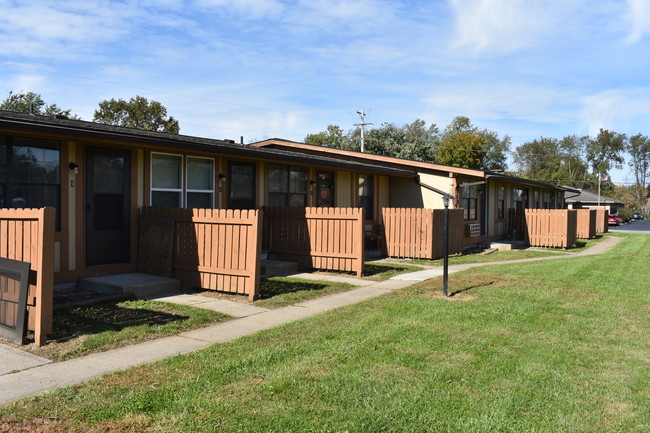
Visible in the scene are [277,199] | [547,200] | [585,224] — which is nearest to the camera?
[277,199]

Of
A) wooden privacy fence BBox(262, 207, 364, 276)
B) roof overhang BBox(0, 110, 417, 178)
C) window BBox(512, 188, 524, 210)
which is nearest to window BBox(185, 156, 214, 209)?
roof overhang BBox(0, 110, 417, 178)

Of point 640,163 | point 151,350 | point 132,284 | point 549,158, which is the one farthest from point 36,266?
point 640,163

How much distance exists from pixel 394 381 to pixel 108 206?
22.7 ft

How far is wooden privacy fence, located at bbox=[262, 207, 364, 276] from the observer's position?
1111 cm

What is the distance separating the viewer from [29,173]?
834 centimetres

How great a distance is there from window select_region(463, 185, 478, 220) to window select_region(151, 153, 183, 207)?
11.8m

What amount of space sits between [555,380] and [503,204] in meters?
19.8

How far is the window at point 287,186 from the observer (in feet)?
43.9

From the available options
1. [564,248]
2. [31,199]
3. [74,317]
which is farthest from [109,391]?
[564,248]

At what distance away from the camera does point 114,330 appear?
6.15 meters

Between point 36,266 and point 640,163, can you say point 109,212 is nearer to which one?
point 36,266

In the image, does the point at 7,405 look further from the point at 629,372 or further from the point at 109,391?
the point at 629,372

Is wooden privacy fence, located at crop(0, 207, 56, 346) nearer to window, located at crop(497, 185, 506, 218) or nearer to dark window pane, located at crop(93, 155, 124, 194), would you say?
dark window pane, located at crop(93, 155, 124, 194)

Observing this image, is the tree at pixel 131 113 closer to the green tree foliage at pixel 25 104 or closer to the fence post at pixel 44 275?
the green tree foliage at pixel 25 104
